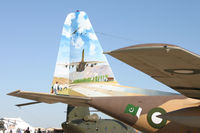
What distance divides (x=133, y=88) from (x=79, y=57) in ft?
16.3

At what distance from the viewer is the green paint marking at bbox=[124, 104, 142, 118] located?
36.6 ft

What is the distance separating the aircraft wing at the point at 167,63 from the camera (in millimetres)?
5469

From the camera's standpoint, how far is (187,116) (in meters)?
9.06

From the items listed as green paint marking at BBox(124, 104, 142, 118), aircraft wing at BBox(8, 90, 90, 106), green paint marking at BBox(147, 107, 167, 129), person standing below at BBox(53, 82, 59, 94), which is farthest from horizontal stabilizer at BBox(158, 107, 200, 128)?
person standing below at BBox(53, 82, 59, 94)

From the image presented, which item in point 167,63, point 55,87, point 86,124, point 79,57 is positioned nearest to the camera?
point 167,63

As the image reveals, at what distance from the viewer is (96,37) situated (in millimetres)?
16906

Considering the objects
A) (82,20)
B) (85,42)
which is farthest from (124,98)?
(82,20)

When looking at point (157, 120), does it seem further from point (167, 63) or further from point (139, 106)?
point (167, 63)

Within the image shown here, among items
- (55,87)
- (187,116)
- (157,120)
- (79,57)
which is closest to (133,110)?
(157,120)

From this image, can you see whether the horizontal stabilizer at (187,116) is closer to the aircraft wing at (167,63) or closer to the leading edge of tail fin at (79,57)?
the aircraft wing at (167,63)

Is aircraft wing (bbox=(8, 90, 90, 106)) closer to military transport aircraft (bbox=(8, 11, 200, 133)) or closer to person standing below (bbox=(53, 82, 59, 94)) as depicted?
military transport aircraft (bbox=(8, 11, 200, 133))

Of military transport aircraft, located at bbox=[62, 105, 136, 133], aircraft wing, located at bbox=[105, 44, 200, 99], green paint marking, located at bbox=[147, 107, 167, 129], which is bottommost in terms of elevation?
military transport aircraft, located at bbox=[62, 105, 136, 133]

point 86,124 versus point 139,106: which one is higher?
point 139,106

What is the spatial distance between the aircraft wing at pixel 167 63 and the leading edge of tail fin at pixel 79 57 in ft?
24.1
